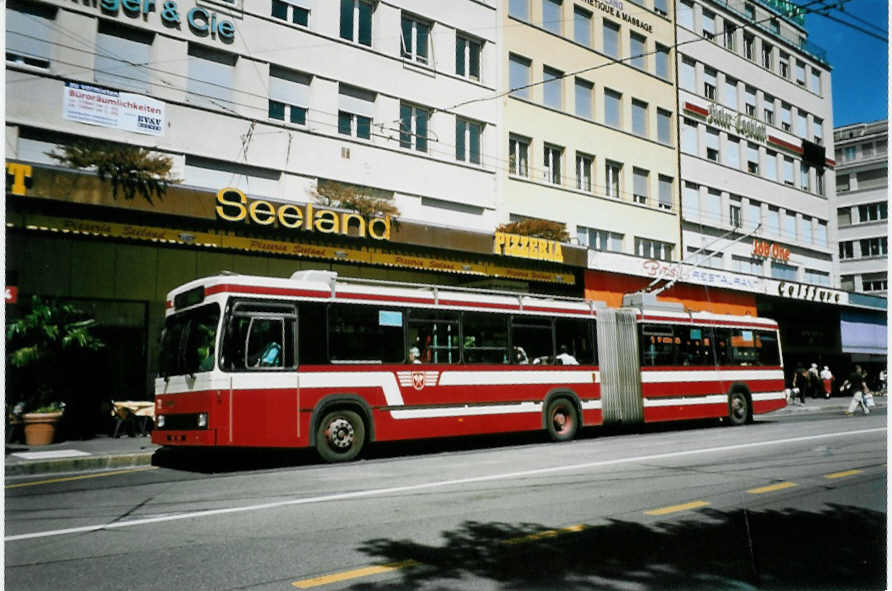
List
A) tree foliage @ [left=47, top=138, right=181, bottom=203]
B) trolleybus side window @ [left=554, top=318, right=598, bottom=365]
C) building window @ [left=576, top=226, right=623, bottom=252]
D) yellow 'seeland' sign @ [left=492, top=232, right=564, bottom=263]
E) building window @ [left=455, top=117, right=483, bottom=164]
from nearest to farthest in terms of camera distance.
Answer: trolleybus side window @ [left=554, top=318, right=598, bottom=365], tree foliage @ [left=47, top=138, right=181, bottom=203], yellow 'seeland' sign @ [left=492, top=232, right=564, bottom=263], building window @ [left=455, top=117, right=483, bottom=164], building window @ [left=576, top=226, right=623, bottom=252]

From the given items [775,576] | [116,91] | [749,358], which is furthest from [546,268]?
[775,576]

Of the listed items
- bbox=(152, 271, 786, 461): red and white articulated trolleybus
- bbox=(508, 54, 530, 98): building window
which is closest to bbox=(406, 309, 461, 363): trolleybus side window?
bbox=(152, 271, 786, 461): red and white articulated trolleybus

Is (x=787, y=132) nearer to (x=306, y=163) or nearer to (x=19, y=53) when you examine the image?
(x=306, y=163)

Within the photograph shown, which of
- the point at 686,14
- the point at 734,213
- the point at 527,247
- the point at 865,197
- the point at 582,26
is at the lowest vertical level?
the point at 865,197

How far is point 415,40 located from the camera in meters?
23.5

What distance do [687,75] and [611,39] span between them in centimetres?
503

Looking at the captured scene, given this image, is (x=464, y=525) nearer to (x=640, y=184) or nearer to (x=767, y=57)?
(x=640, y=184)

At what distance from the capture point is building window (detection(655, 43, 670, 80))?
3222 centimetres

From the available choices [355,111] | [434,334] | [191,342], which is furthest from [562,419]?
[355,111]

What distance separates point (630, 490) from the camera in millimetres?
8328

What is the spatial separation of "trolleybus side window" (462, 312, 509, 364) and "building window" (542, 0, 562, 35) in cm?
1710

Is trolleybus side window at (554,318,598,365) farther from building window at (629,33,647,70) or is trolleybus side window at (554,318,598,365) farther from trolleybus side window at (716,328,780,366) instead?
building window at (629,33,647,70)

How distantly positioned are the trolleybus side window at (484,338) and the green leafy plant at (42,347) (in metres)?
7.59

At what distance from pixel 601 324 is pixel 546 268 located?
8.30m
